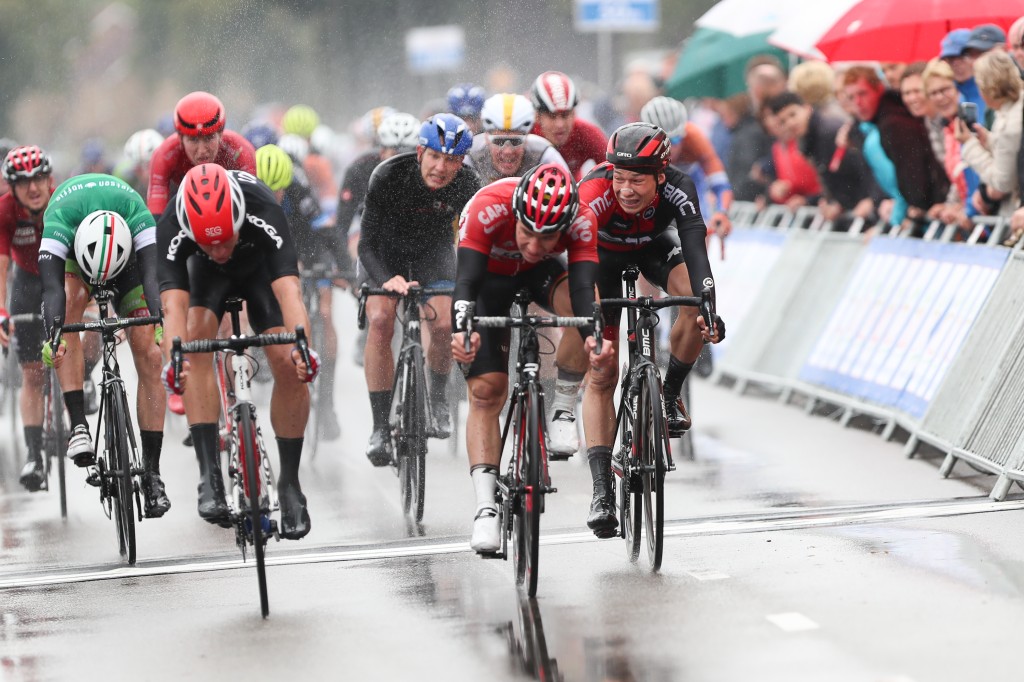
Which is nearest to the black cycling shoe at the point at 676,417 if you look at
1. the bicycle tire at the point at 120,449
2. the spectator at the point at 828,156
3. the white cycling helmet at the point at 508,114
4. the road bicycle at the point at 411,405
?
the road bicycle at the point at 411,405

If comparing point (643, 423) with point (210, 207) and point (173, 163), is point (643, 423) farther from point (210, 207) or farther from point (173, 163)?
point (173, 163)

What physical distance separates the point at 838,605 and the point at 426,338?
418cm

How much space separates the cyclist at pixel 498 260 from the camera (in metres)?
6.89

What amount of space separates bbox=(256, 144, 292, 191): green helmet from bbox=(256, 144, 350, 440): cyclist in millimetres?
91

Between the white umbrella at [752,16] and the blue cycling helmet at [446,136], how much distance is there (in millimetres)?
5932

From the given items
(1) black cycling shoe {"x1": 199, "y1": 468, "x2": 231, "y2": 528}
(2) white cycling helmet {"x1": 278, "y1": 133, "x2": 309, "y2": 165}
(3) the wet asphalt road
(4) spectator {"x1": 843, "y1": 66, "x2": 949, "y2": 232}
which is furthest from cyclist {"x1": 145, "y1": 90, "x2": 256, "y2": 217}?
(4) spectator {"x1": 843, "y1": 66, "x2": 949, "y2": 232}

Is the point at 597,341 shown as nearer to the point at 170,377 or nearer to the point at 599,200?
the point at 599,200

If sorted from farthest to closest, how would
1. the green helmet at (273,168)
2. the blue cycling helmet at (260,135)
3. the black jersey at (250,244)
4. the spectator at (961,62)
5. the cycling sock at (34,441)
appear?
the blue cycling helmet at (260,135), the green helmet at (273,168), the spectator at (961,62), the cycling sock at (34,441), the black jersey at (250,244)

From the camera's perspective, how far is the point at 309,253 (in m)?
12.5

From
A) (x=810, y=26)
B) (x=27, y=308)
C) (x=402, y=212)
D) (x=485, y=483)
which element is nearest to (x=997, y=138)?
(x=810, y=26)

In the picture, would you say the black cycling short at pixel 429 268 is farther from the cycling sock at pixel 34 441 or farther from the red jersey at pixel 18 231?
the cycling sock at pixel 34 441

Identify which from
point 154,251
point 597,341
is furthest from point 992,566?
point 154,251

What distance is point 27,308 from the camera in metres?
10.6

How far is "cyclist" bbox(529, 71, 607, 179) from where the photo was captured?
33.6 feet
